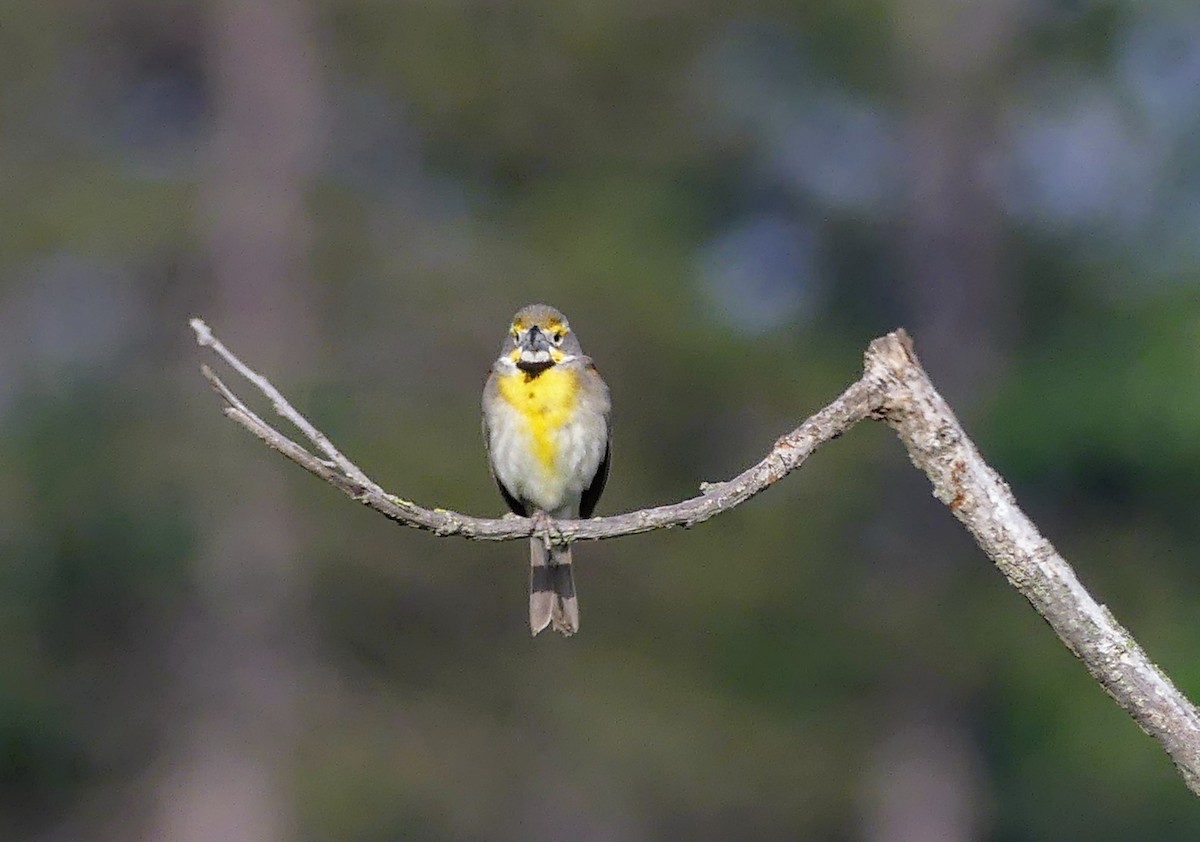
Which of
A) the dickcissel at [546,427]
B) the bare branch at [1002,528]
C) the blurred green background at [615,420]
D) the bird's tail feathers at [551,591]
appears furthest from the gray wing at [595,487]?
the blurred green background at [615,420]

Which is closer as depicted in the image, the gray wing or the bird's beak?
the bird's beak

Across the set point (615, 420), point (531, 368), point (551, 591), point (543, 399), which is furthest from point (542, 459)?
point (615, 420)

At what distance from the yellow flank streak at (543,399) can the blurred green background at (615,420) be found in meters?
8.01

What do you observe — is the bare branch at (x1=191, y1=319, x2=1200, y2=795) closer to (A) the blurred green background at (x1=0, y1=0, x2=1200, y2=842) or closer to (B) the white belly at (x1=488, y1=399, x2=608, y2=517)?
(B) the white belly at (x1=488, y1=399, x2=608, y2=517)

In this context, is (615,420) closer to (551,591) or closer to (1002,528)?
(551,591)

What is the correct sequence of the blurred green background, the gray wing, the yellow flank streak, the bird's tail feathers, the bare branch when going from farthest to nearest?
the blurred green background
the gray wing
the bird's tail feathers
the yellow flank streak
the bare branch

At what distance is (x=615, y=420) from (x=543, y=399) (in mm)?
9702

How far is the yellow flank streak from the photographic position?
8.38m

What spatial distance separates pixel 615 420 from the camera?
1806cm

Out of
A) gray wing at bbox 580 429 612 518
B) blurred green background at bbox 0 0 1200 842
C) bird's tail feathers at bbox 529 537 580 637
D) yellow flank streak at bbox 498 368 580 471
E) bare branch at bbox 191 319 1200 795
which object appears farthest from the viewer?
blurred green background at bbox 0 0 1200 842

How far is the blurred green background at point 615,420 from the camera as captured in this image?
1756cm

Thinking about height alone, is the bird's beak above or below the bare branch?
above

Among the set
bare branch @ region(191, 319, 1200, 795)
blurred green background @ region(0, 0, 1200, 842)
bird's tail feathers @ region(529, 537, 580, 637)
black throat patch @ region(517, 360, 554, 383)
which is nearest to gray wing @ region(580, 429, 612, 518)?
bird's tail feathers @ region(529, 537, 580, 637)

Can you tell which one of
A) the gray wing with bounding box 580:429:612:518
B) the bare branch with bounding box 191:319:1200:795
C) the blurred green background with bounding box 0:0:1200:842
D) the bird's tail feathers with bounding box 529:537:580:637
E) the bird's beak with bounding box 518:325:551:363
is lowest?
the bare branch with bounding box 191:319:1200:795
